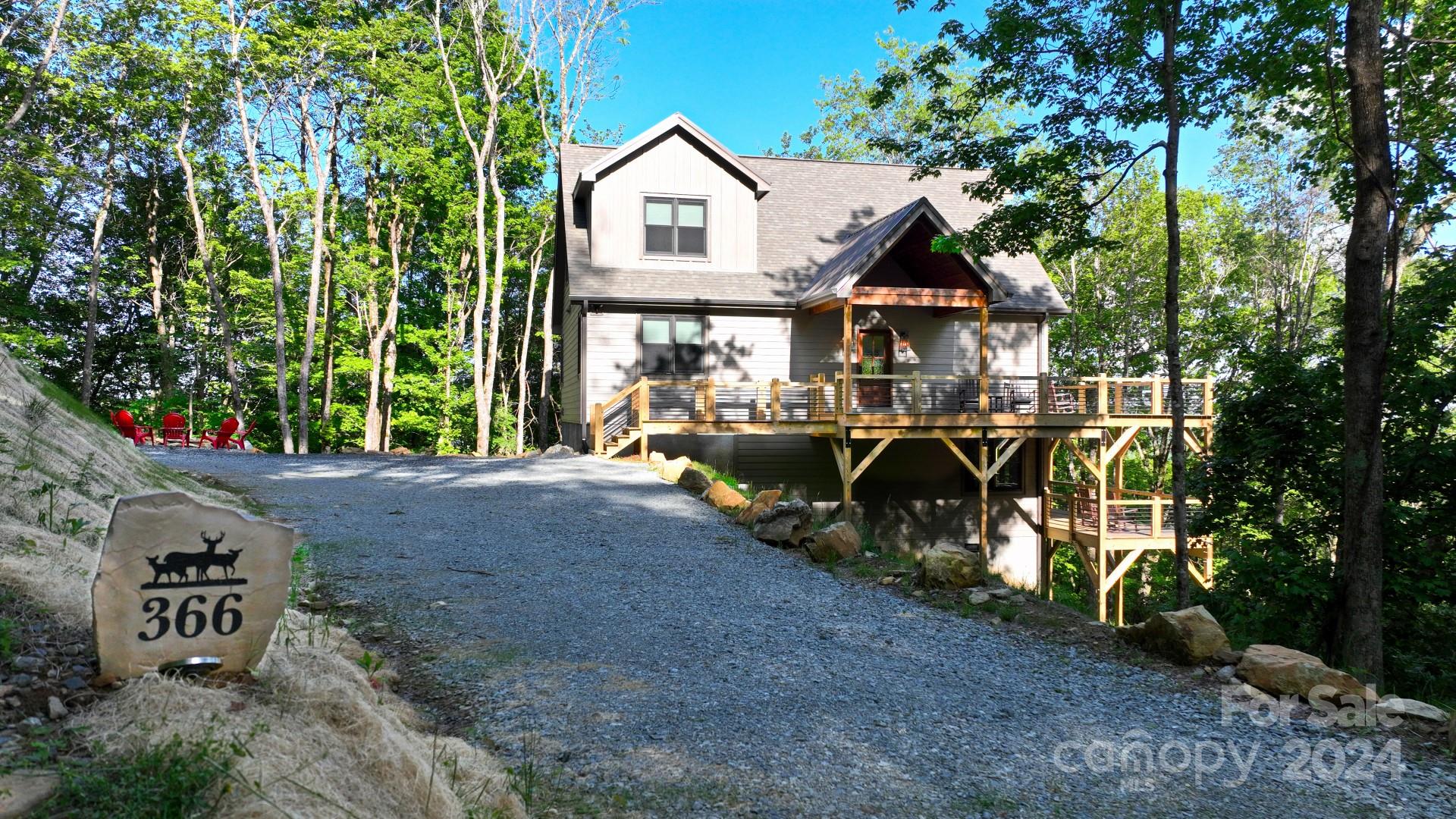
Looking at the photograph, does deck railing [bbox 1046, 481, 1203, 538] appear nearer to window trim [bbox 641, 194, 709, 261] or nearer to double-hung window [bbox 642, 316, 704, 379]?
double-hung window [bbox 642, 316, 704, 379]

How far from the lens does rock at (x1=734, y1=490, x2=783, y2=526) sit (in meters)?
10.0

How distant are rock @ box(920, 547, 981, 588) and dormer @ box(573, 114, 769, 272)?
11.9 meters

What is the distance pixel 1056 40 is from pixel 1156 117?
145 cm

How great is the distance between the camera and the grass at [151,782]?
2264 millimetres

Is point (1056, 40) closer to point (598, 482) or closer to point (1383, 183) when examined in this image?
point (1383, 183)

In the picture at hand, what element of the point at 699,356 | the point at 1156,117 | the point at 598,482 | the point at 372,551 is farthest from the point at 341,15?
the point at 1156,117

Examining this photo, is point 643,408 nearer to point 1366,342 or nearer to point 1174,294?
point 1174,294

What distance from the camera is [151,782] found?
93.4 inches

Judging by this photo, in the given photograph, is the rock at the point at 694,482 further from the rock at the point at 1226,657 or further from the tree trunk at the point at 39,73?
the tree trunk at the point at 39,73

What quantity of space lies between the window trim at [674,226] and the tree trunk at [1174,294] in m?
11.1

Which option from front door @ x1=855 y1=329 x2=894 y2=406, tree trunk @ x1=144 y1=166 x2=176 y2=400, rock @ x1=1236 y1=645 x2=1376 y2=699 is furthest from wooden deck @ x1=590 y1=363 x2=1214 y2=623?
tree trunk @ x1=144 y1=166 x2=176 y2=400

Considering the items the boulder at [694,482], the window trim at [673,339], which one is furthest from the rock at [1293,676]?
the window trim at [673,339]

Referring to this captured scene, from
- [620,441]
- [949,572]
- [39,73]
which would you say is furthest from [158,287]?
[949,572]

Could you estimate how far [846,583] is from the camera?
7742mm
